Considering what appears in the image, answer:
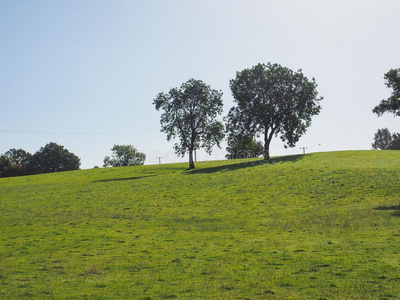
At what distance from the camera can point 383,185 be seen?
133 feet

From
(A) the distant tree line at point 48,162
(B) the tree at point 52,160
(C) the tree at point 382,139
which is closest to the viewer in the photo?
(A) the distant tree line at point 48,162

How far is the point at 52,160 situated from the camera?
153125 mm

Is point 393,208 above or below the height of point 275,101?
below

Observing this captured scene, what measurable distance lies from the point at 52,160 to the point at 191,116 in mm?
92614

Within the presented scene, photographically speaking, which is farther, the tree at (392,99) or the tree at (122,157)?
the tree at (122,157)

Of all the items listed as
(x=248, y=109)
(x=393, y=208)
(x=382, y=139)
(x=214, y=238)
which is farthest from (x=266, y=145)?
(x=382, y=139)

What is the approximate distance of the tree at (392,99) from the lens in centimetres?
3759

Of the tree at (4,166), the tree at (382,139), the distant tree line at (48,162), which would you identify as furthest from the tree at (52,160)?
the tree at (382,139)

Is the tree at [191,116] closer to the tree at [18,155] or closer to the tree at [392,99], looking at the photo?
the tree at [392,99]

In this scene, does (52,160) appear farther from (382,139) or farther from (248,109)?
(382,139)

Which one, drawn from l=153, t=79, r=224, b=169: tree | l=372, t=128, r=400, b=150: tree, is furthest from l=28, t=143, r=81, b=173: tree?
l=372, t=128, r=400, b=150: tree

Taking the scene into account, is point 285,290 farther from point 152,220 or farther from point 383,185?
point 383,185

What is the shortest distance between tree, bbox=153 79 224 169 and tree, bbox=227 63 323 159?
19.9 ft

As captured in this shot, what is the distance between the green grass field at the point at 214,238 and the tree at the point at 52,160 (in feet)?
339
